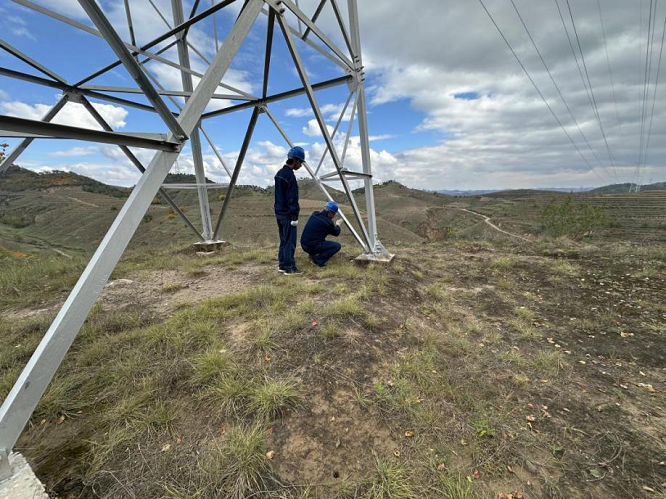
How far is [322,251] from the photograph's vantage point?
6.58 meters

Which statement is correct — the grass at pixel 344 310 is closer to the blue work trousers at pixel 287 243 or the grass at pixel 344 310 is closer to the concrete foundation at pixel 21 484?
the blue work trousers at pixel 287 243

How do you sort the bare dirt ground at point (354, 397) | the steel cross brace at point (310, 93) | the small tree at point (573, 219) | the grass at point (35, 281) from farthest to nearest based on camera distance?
the small tree at point (573, 219), the grass at point (35, 281), the steel cross brace at point (310, 93), the bare dirt ground at point (354, 397)

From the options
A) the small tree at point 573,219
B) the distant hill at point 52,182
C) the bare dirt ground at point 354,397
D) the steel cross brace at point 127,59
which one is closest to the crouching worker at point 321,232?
the bare dirt ground at point 354,397

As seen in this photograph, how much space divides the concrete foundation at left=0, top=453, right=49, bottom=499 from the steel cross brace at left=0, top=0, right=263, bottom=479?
0.06 metres

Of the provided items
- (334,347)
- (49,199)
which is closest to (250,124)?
(334,347)

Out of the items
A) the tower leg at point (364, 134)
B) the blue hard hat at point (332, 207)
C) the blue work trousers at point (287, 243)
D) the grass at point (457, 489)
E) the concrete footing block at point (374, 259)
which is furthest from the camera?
the concrete footing block at point (374, 259)

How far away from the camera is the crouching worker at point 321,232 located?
247 inches

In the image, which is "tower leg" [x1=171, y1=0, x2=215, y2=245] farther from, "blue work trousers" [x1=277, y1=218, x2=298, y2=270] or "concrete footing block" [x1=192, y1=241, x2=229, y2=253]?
"blue work trousers" [x1=277, y1=218, x2=298, y2=270]

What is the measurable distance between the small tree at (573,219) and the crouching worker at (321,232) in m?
51.7

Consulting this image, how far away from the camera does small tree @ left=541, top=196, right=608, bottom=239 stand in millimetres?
45125

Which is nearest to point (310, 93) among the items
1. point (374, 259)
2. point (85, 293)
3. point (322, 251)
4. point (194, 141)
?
point (322, 251)

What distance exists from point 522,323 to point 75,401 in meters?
5.61

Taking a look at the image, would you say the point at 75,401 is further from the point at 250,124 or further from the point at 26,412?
the point at 250,124

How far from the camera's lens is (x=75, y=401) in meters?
2.52
